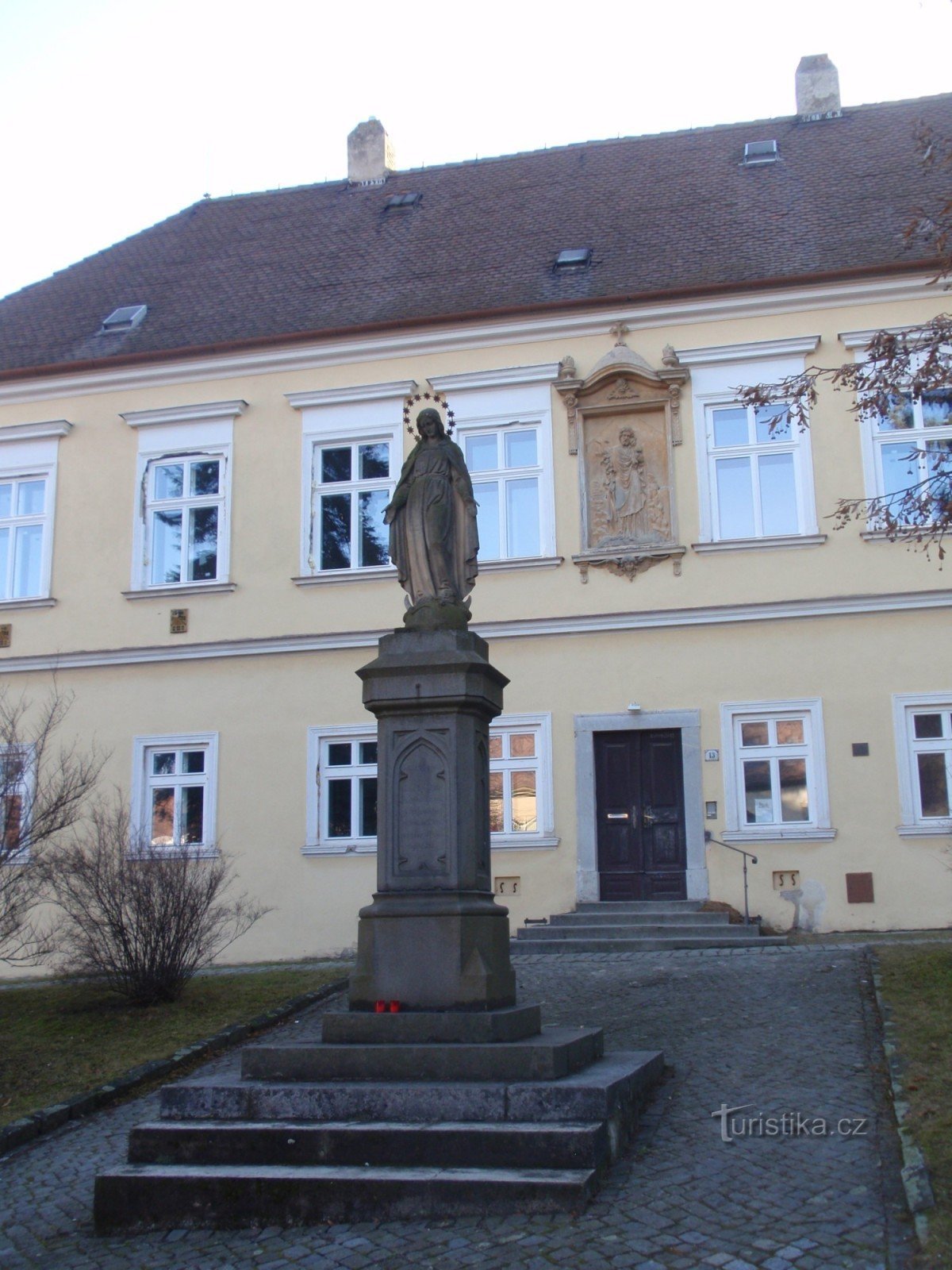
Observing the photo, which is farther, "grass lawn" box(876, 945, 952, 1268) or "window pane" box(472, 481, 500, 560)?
"window pane" box(472, 481, 500, 560)

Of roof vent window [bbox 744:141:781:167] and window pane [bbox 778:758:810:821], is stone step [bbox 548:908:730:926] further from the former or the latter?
roof vent window [bbox 744:141:781:167]

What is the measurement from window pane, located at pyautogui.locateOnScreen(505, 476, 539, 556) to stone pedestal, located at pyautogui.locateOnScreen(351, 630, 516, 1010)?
9.05 metres

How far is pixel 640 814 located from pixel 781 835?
1.79 metres

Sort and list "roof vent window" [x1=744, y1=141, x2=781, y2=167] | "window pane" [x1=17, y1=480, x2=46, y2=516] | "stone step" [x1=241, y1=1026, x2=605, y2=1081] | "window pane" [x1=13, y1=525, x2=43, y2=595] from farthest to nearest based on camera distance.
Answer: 1. "roof vent window" [x1=744, y1=141, x2=781, y2=167]
2. "window pane" [x1=17, y1=480, x2=46, y2=516]
3. "window pane" [x1=13, y1=525, x2=43, y2=595]
4. "stone step" [x1=241, y1=1026, x2=605, y2=1081]

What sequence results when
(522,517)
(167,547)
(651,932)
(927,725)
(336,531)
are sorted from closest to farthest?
(651,932), (927,725), (522,517), (336,531), (167,547)

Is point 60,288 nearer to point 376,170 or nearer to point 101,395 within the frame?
point 101,395

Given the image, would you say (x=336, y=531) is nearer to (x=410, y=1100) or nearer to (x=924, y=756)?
(x=924, y=756)

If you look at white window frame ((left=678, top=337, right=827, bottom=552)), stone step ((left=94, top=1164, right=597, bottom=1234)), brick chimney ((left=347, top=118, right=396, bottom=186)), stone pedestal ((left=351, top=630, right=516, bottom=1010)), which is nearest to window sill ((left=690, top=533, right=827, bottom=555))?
white window frame ((left=678, top=337, right=827, bottom=552))

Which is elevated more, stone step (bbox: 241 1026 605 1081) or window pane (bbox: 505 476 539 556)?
window pane (bbox: 505 476 539 556)

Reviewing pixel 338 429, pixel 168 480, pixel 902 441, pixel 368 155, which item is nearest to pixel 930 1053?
pixel 902 441

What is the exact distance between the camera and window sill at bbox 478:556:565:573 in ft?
55.6

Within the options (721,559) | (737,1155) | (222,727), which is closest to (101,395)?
(222,727)

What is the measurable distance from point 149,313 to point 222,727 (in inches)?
276

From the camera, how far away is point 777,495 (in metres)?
16.6
